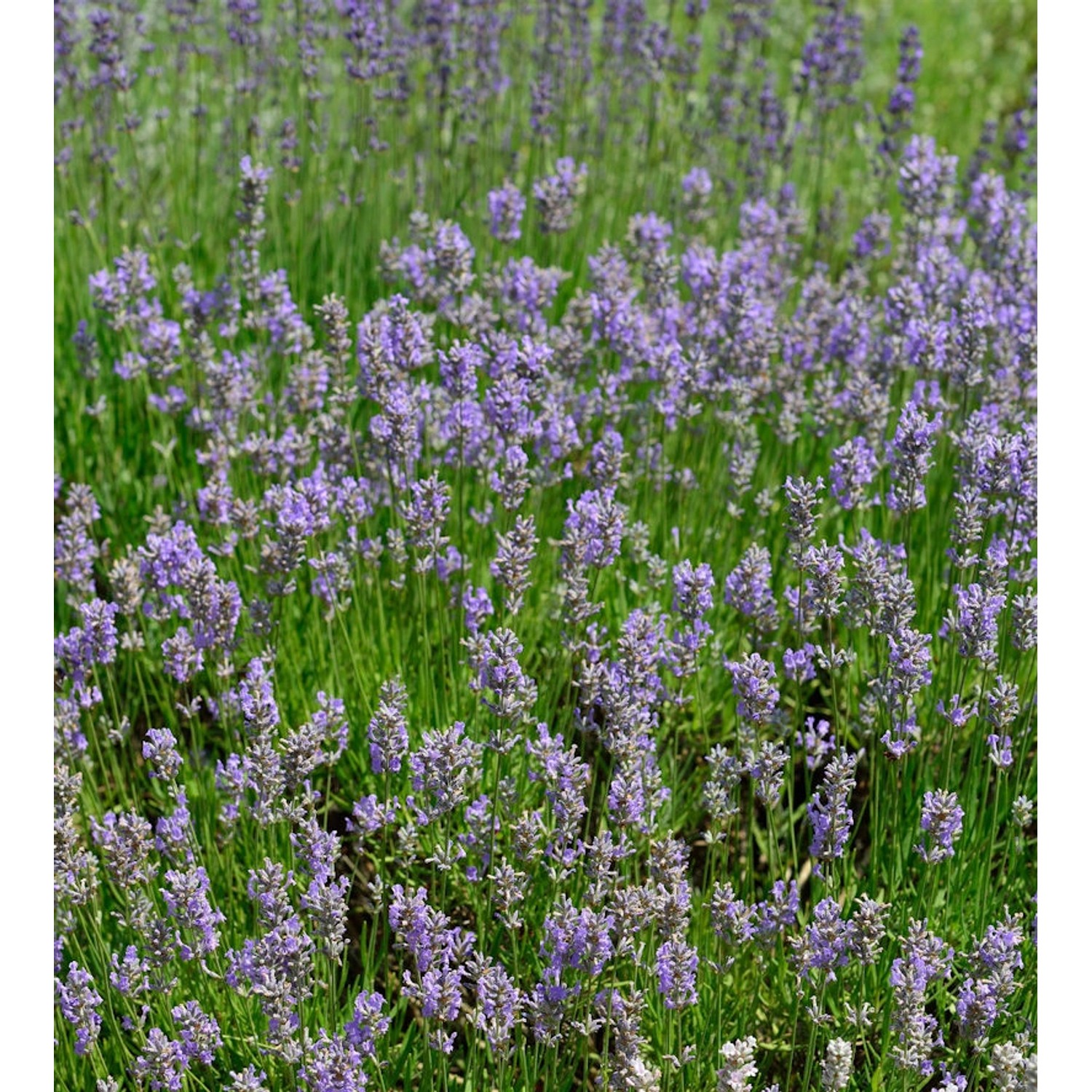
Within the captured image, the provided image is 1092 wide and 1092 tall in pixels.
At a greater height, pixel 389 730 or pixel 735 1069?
pixel 389 730

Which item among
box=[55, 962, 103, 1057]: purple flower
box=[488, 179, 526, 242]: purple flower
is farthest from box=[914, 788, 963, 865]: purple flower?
box=[488, 179, 526, 242]: purple flower

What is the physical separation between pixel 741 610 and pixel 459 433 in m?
0.67

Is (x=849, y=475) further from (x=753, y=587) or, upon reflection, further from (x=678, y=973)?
(x=678, y=973)

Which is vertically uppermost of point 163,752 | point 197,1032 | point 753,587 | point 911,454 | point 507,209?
point 507,209

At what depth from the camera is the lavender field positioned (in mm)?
2266

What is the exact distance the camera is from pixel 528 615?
11.1 feet

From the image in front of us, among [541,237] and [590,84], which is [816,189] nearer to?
[541,237]

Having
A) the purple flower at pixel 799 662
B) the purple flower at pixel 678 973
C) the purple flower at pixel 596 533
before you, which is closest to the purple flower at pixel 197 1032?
the purple flower at pixel 678 973

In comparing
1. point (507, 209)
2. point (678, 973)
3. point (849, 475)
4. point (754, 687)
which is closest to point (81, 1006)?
point (678, 973)

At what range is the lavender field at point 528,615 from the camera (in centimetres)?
227

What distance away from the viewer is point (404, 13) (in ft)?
20.6

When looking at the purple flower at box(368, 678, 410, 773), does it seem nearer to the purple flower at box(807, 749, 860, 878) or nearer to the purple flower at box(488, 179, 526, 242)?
the purple flower at box(807, 749, 860, 878)

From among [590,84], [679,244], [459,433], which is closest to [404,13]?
[590,84]

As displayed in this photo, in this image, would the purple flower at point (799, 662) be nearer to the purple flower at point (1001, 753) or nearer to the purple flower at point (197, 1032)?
the purple flower at point (1001, 753)
